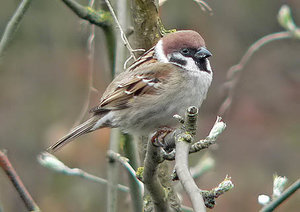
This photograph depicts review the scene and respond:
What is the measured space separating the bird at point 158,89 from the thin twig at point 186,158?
123 cm

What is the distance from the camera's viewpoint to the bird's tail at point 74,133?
326 centimetres

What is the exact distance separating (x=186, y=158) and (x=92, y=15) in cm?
134

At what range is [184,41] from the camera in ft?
10.5

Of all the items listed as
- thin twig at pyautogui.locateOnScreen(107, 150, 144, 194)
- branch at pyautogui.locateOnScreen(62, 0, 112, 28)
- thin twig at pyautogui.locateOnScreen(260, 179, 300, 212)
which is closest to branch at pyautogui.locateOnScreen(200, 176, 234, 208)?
thin twig at pyautogui.locateOnScreen(260, 179, 300, 212)

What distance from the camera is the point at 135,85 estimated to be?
131 inches

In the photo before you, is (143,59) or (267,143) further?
(267,143)

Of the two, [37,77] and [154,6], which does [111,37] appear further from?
[37,77]

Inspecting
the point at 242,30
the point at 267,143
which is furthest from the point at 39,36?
the point at 267,143

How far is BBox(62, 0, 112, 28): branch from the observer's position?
9.58 ft

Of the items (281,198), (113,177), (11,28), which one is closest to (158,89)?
(113,177)

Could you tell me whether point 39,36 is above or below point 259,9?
below

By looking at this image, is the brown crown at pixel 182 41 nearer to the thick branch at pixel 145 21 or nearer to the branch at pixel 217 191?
the thick branch at pixel 145 21

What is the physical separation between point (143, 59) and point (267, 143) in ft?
16.4

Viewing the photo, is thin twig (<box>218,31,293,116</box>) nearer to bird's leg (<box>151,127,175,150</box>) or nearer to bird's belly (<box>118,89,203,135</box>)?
bird's belly (<box>118,89,203,135</box>)
